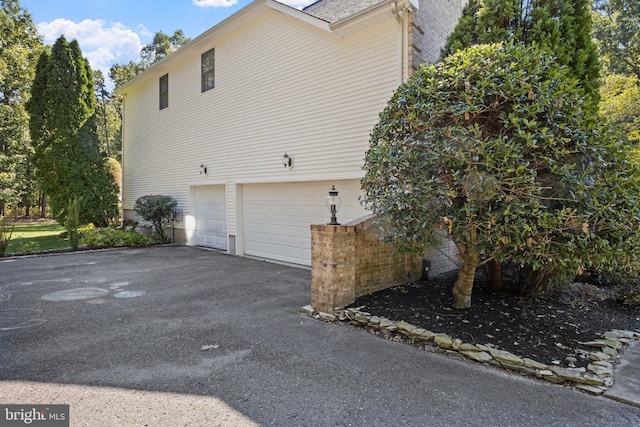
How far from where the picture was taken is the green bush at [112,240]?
11.1 metres

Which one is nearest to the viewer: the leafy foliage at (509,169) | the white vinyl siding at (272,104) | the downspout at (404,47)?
the leafy foliage at (509,169)

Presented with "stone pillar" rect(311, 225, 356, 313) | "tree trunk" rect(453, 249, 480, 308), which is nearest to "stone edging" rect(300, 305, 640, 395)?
"stone pillar" rect(311, 225, 356, 313)

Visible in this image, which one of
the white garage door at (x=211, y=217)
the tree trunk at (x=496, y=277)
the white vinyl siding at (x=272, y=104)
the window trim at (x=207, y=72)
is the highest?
the window trim at (x=207, y=72)

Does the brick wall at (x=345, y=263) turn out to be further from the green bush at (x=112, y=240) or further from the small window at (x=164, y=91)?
the small window at (x=164, y=91)

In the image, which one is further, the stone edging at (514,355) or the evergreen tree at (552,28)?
the evergreen tree at (552,28)

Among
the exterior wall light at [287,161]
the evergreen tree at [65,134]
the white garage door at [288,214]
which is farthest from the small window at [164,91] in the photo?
the exterior wall light at [287,161]

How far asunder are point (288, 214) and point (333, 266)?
Answer: 3968 millimetres

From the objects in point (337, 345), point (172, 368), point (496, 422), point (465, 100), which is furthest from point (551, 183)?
point (172, 368)

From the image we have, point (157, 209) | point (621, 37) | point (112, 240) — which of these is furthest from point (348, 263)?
point (621, 37)

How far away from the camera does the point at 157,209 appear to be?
11414 mm

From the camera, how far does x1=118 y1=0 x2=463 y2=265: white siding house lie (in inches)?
261

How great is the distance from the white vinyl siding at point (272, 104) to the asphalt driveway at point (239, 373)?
3.55 metres

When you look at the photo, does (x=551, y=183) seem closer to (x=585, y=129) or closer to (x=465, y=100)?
(x=585, y=129)

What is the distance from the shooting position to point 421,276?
6.20 metres
